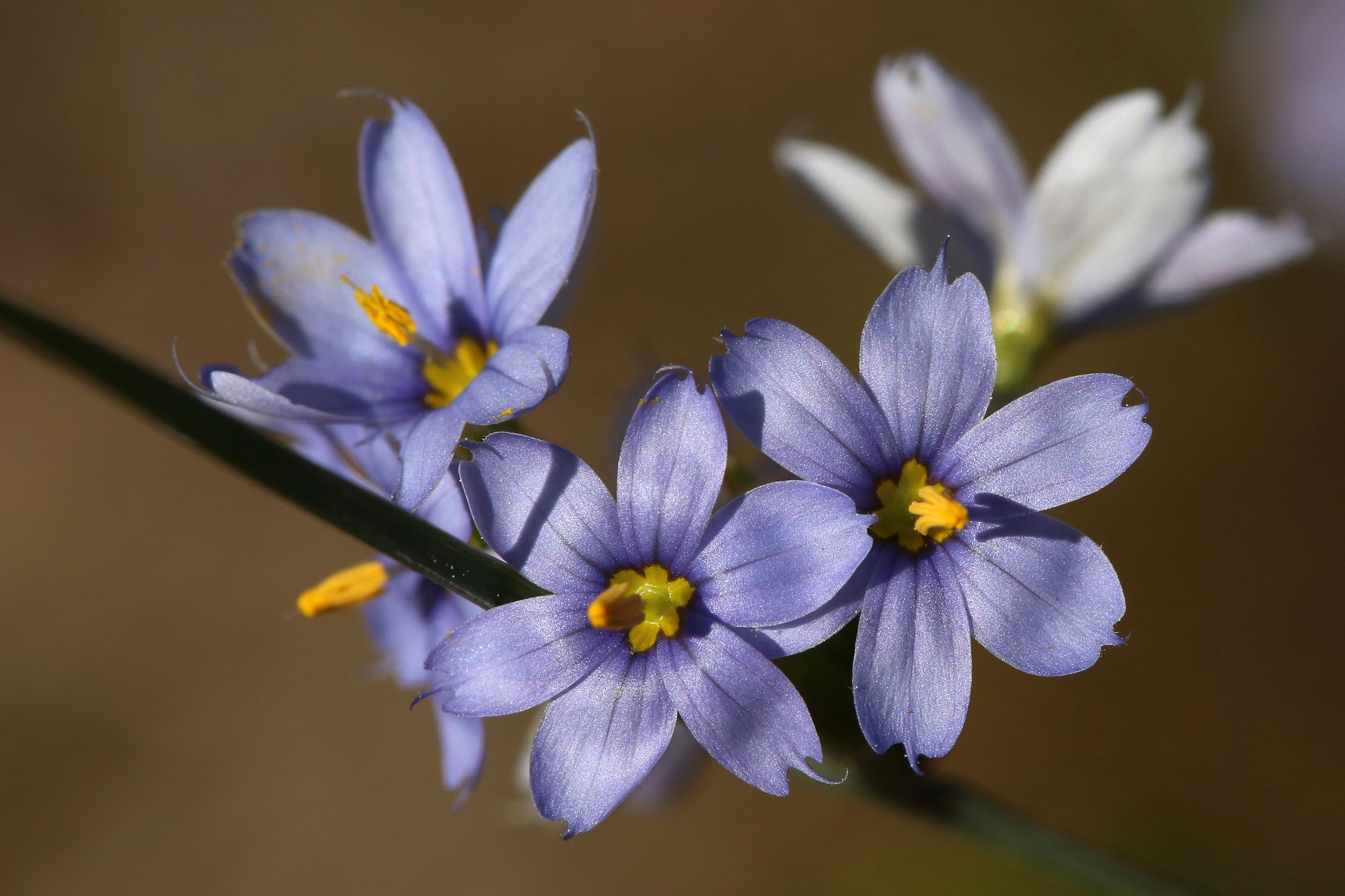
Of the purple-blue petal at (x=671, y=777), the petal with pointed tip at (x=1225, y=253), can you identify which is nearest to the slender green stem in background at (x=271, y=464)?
the purple-blue petal at (x=671, y=777)

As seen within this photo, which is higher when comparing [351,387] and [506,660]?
[351,387]

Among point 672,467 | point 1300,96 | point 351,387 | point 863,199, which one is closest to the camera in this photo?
point 672,467

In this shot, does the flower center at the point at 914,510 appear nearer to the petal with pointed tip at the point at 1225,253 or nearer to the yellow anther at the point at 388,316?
the yellow anther at the point at 388,316

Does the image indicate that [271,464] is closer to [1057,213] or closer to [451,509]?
[451,509]

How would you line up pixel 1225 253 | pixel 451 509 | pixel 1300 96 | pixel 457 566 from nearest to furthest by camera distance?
pixel 457 566, pixel 451 509, pixel 1225 253, pixel 1300 96

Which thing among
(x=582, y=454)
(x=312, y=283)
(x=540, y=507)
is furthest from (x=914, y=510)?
(x=582, y=454)

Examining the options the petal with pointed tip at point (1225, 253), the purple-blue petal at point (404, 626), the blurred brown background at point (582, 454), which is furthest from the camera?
the blurred brown background at point (582, 454)
